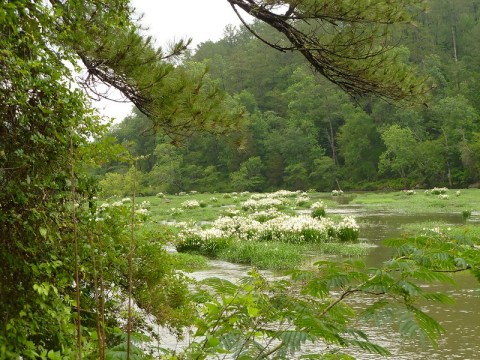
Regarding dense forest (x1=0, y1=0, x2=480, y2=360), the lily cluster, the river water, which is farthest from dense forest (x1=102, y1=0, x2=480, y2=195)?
dense forest (x1=0, y1=0, x2=480, y2=360)

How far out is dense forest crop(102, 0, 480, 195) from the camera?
5419 centimetres

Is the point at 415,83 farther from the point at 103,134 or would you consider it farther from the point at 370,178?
the point at 370,178

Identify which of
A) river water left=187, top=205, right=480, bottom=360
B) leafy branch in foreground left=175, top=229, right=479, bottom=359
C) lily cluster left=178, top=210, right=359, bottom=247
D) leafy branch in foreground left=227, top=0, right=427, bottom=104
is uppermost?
leafy branch in foreground left=227, top=0, right=427, bottom=104

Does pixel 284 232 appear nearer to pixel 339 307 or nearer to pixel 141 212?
pixel 141 212

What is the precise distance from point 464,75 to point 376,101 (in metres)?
10.9

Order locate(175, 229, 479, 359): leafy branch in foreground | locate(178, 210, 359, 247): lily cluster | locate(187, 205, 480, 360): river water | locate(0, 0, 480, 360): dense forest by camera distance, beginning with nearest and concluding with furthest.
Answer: locate(175, 229, 479, 359): leafy branch in foreground
locate(0, 0, 480, 360): dense forest
locate(187, 205, 480, 360): river water
locate(178, 210, 359, 247): lily cluster

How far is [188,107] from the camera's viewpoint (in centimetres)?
643

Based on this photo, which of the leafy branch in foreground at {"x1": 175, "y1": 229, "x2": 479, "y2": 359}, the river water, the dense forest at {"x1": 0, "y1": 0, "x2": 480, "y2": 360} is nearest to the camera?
the leafy branch in foreground at {"x1": 175, "y1": 229, "x2": 479, "y2": 359}

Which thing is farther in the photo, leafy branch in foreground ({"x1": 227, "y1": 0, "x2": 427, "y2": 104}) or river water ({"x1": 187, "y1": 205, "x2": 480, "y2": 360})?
river water ({"x1": 187, "y1": 205, "x2": 480, "y2": 360})

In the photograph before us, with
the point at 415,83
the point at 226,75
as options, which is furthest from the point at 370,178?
the point at 415,83

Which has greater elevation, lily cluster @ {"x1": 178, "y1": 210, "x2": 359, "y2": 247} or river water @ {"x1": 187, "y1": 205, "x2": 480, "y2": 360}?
lily cluster @ {"x1": 178, "y1": 210, "x2": 359, "y2": 247}

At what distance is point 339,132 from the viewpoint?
2889 inches

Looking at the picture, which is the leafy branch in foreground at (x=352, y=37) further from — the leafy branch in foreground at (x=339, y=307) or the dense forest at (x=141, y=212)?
the leafy branch in foreground at (x=339, y=307)

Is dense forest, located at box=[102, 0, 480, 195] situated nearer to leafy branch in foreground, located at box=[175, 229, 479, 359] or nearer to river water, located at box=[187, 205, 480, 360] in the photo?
river water, located at box=[187, 205, 480, 360]
